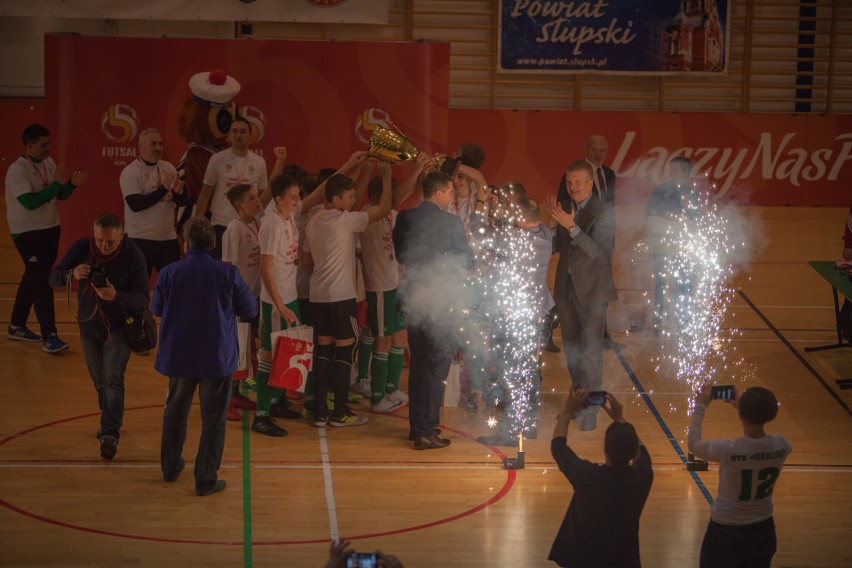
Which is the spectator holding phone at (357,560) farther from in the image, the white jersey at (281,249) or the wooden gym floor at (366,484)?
the white jersey at (281,249)

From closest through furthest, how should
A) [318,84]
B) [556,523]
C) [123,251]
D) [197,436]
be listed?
[556,523] < [123,251] < [197,436] < [318,84]

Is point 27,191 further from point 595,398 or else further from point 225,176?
point 595,398

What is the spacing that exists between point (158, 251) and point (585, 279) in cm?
Result: 399

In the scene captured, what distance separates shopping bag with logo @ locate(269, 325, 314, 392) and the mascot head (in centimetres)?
309

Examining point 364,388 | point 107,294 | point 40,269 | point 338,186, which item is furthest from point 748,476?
point 40,269

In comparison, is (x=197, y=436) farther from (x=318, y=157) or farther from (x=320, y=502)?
(x=318, y=157)

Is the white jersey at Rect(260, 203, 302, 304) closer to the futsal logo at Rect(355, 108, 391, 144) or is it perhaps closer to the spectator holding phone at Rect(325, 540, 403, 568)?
the futsal logo at Rect(355, 108, 391, 144)

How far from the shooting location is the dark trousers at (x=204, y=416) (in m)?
6.95

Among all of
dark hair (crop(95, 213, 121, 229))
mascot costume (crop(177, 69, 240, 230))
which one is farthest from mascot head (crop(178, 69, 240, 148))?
dark hair (crop(95, 213, 121, 229))

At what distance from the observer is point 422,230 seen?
7793mm

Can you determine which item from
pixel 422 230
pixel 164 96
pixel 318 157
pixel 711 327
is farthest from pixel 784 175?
pixel 422 230

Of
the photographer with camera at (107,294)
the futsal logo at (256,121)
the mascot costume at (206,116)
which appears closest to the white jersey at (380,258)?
the photographer with camera at (107,294)

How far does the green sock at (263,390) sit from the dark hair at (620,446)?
3846 millimetres

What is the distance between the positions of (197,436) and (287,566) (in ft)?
7.30
